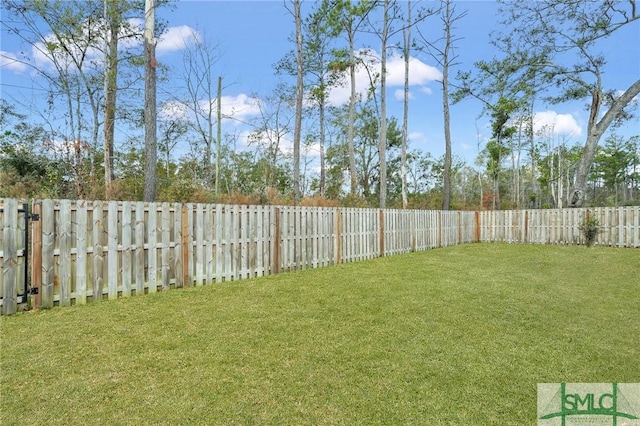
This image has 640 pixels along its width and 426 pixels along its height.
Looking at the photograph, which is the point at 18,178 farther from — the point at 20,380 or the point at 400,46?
the point at 400,46

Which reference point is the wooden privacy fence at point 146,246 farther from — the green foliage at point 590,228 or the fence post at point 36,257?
the green foliage at point 590,228

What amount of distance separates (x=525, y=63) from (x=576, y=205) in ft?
21.4

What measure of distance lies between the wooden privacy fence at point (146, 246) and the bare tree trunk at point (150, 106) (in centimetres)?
213

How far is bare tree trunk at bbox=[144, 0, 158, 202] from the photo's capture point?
658 centimetres

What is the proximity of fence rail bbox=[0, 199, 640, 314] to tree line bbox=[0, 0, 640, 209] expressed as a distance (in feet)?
7.51

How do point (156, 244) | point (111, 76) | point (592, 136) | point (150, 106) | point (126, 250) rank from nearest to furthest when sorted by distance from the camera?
point (126, 250)
point (156, 244)
point (150, 106)
point (111, 76)
point (592, 136)

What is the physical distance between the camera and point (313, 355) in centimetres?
254

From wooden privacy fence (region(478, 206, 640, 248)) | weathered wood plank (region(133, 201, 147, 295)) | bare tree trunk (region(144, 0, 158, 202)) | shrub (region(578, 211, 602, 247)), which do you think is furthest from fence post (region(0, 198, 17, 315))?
wooden privacy fence (region(478, 206, 640, 248))

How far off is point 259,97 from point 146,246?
16803 mm

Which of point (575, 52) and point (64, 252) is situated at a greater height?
point (575, 52)

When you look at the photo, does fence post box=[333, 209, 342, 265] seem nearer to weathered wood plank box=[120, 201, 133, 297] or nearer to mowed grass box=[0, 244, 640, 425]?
mowed grass box=[0, 244, 640, 425]

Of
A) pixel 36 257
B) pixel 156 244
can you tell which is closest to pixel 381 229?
pixel 156 244

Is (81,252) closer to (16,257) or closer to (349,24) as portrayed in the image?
(16,257)

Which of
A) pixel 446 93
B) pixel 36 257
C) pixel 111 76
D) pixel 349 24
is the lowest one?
pixel 36 257
